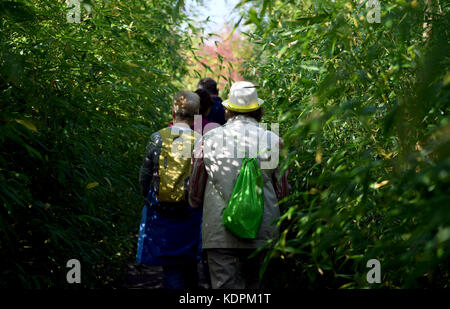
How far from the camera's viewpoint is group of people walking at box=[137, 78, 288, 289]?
2.43 m

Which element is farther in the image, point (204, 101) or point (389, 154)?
point (204, 101)

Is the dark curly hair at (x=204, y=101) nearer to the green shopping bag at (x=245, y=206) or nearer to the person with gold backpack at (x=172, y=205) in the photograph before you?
the person with gold backpack at (x=172, y=205)

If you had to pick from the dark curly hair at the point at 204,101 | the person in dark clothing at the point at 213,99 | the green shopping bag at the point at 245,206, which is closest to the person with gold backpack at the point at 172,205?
the green shopping bag at the point at 245,206

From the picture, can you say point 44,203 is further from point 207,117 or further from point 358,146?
point 207,117

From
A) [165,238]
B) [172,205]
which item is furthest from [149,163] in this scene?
[165,238]

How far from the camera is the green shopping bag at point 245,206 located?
91.5 inches

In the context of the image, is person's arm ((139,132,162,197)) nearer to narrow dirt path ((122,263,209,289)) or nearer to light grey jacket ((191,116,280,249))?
light grey jacket ((191,116,280,249))

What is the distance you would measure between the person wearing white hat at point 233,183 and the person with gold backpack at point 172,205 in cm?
38

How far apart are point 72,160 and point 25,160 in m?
0.25

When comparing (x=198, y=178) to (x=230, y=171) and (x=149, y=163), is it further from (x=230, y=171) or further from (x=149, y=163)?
(x=149, y=163)

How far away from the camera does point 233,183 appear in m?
2.42

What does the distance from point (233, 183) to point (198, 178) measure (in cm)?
24

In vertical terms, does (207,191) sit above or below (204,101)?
below
